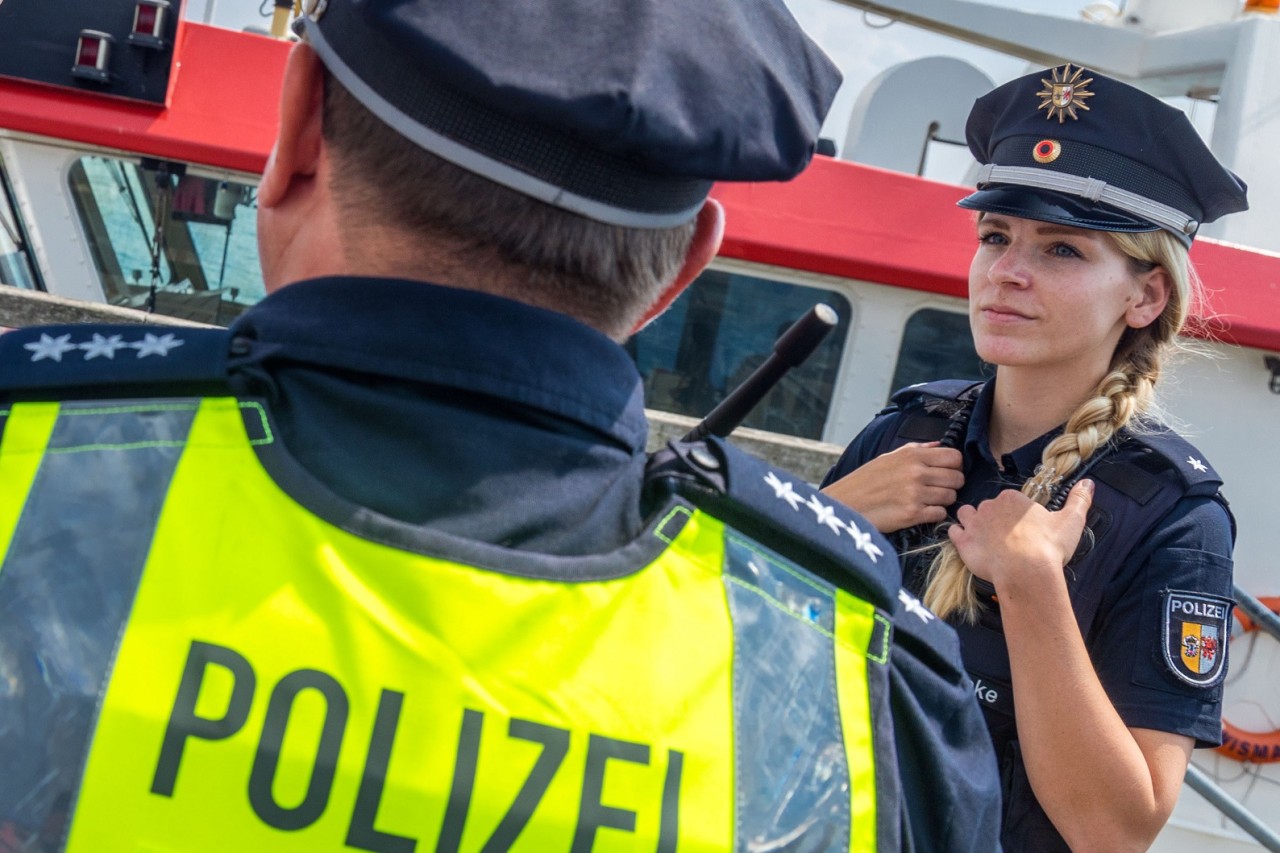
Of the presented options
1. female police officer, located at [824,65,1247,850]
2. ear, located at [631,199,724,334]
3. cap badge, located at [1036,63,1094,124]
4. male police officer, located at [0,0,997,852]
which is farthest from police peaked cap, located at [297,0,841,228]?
cap badge, located at [1036,63,1094,124]

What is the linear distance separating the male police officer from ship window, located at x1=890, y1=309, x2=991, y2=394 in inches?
165

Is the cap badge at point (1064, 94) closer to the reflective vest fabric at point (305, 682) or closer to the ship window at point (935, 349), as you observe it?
the reflective vest fabric at point (305, 682)

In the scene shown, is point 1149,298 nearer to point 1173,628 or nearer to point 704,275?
point 1173,628

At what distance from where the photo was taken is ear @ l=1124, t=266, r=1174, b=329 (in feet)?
6.33

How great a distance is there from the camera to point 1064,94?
2072mm

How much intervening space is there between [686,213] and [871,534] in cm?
31

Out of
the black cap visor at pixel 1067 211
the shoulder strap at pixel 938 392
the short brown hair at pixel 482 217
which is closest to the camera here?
the short brown hair at pixel 482 217

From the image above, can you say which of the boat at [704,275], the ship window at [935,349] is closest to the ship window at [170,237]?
the boat at [704,275]

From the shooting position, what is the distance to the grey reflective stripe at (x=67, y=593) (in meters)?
0.73

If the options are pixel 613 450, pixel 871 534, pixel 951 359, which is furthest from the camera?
pixel 951 359

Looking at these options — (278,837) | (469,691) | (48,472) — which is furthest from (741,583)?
(48,472)

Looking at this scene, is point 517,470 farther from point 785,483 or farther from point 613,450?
point 785,483

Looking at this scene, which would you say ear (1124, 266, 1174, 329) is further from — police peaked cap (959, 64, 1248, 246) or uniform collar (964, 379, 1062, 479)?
uniform collar (964, 379, 1062, 479)

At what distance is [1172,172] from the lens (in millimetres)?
1987
